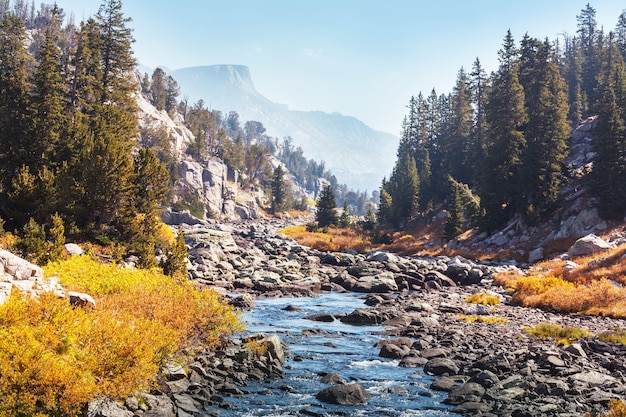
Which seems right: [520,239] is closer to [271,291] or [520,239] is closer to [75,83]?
[271,291]

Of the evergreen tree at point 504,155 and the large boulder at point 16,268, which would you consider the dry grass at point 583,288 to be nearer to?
the evergreen tree at point 504,155

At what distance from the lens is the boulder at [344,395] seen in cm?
1243

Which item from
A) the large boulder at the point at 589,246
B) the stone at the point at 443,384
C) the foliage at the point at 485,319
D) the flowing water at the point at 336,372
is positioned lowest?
the flowing water at the point at 336,372

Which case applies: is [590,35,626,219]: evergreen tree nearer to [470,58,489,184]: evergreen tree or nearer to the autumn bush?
[470,58,489,184]: evergreen tree

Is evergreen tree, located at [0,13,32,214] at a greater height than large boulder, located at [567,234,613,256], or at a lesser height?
greater

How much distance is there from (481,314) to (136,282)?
1705 cm

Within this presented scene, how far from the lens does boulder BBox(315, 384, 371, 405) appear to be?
12.4 metres

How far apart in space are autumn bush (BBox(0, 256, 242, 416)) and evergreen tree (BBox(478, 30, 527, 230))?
4604 centimetres

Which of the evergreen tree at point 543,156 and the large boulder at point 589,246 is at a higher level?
the evergreen tree at point 543,156

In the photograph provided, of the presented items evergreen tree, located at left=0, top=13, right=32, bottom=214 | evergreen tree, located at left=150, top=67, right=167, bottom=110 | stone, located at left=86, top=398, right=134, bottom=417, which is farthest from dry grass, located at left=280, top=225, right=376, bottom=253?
evergreen tree, located at left=150, top=67, right=167, bottom=110

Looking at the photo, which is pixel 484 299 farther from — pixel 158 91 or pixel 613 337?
pixel 158 91

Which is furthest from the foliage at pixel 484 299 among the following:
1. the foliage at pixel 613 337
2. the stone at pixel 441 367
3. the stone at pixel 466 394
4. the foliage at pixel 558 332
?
the stone at pixel 466 394

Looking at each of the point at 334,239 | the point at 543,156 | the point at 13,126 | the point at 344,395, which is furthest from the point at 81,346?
the point at 334,239

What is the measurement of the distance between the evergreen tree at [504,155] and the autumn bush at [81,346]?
151 feet
